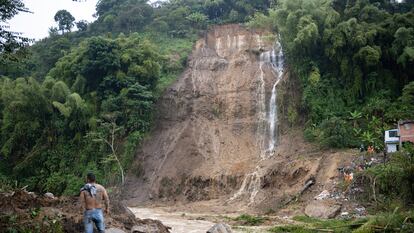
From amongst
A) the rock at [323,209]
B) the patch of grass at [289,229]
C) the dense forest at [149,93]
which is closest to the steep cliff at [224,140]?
the dense forest at [149,93]

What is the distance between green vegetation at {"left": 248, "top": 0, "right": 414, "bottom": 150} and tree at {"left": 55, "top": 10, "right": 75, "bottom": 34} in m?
29.9

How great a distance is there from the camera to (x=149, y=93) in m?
27.8

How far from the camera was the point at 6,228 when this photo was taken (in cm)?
796

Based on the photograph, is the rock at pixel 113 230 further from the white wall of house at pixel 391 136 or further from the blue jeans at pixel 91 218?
the white wall of house at pixel 391 136

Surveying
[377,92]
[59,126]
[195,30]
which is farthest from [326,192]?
[195,30]

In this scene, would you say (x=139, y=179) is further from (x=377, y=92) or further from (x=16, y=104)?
(x=377, y=92)

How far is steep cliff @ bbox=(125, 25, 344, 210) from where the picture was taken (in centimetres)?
2136

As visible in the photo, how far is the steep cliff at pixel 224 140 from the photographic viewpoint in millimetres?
21359

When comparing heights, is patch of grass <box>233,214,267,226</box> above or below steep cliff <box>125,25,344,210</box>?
below

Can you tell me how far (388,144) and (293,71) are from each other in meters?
9.37

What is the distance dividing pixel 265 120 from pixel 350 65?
5983 millimetres

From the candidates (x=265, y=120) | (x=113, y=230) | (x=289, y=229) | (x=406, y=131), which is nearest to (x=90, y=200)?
(x=113, y=230)

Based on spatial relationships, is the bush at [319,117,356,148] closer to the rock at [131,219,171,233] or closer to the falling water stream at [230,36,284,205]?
the falling water stream at [230,36,284,205]

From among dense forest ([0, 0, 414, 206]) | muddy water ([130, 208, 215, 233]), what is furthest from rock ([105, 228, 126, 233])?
dense forest ([0, 0, 414, 206])
